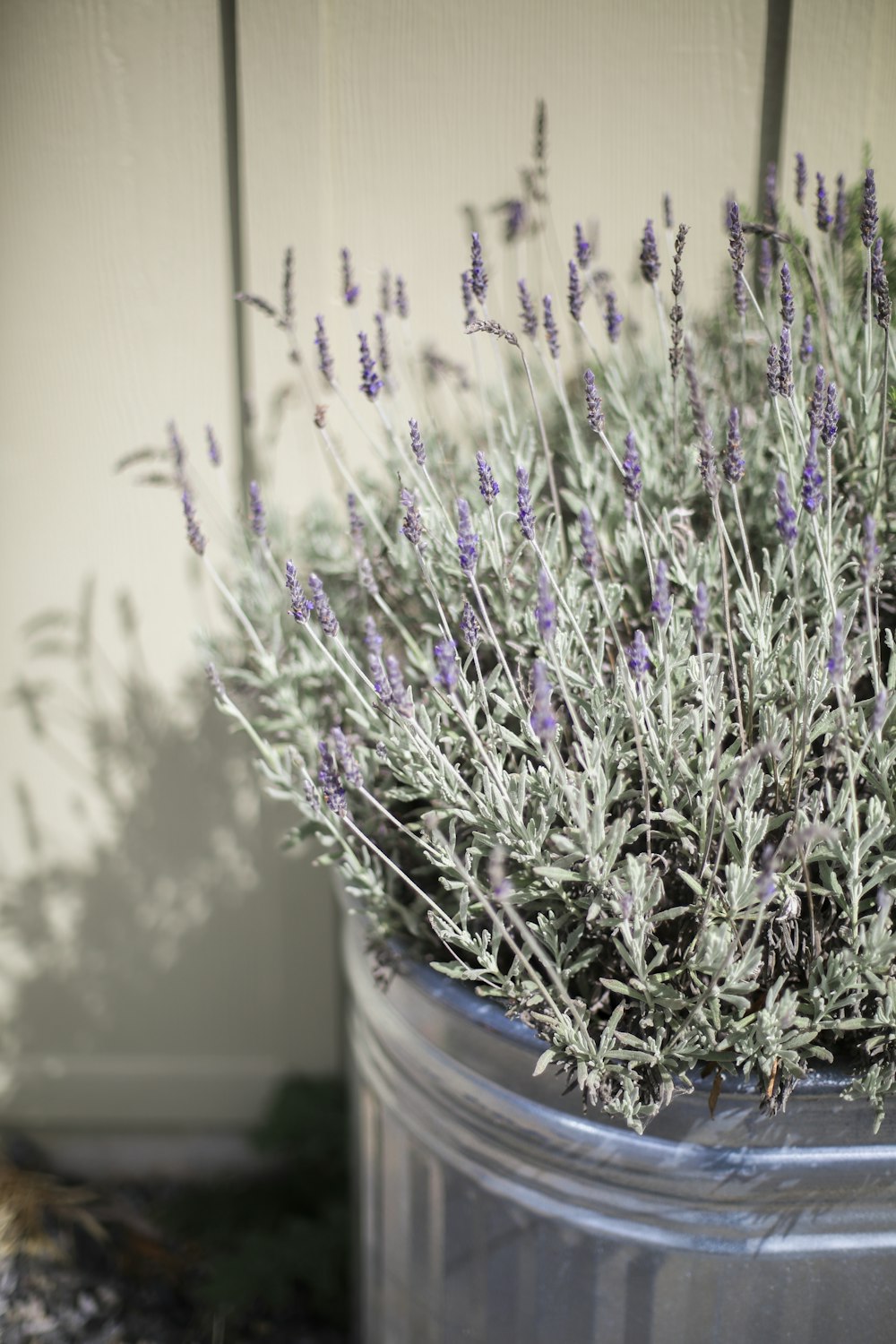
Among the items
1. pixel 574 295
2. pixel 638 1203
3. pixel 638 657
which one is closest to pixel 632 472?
pixel 638 657

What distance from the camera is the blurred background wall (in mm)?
1697

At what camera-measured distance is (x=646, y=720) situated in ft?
3.11

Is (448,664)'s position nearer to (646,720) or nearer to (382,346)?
(646,720)

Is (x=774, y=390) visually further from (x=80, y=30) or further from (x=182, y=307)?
(x=80, y=30)

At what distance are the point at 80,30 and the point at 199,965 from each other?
1.80 m

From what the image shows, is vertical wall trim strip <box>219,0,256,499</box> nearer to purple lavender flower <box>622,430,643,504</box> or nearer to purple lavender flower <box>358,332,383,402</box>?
purple lavender flower <box>358,332,383,402</box>

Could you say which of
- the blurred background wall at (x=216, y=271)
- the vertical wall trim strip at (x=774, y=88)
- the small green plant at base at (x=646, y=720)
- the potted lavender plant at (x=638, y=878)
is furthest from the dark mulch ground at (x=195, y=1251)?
the vertical wall trim strip at (x=774, y=88)

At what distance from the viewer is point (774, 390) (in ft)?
3.10

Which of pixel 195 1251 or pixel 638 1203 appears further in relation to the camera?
pixel 195 1251

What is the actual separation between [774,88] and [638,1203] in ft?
5.79

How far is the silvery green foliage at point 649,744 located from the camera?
2.97ft

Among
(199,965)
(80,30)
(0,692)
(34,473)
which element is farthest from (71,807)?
(80,30)

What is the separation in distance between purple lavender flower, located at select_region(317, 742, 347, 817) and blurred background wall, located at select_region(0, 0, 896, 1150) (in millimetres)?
926

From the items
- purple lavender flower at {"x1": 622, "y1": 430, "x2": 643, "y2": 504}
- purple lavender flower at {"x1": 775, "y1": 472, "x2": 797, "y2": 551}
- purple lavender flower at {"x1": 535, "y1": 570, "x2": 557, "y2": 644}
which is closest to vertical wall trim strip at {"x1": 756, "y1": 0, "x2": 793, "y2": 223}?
purple lavender flower at {"x1": 622, "y1": 430, "x2": 643, "y2": 504}
